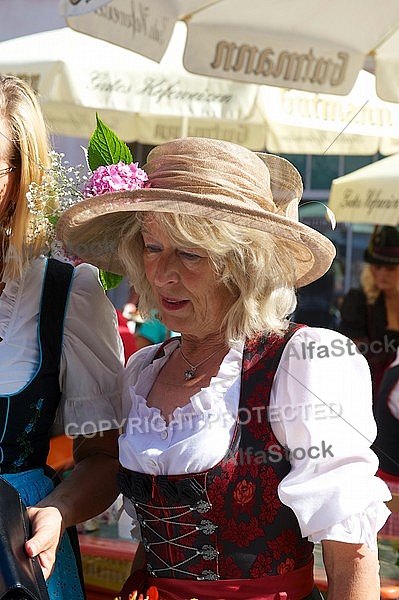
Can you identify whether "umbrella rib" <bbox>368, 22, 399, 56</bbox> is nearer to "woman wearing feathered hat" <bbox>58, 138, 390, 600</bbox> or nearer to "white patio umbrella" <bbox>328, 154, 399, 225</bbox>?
"white patio umbrella" <bbox>328, 154, 399, 225</bbox>

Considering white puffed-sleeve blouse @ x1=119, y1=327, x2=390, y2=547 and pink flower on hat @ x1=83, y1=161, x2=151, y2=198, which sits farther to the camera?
pink flower on hat @ x1=83, y1=161, x2=151, y2=198

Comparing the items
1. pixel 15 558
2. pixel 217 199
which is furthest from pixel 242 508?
pixel 217 199

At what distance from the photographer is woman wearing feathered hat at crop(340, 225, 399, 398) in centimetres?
492

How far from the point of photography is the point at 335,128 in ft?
17.5

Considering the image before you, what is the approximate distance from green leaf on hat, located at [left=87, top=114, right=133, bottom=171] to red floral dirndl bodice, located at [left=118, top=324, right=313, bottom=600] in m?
0.59

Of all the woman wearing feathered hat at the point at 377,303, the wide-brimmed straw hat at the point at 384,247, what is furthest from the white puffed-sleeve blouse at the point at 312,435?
the wide-brimmed straw hat at the point at 384,247

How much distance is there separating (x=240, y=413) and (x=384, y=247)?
391 cm

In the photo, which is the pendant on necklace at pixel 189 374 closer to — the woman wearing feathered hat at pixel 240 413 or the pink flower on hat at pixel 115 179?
the woman wearing feathered hat at pixel 240 413

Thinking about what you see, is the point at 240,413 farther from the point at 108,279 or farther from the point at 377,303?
the point at 377,303

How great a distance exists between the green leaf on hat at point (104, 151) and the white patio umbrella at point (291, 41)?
196 cm

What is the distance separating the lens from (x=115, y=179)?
173cm

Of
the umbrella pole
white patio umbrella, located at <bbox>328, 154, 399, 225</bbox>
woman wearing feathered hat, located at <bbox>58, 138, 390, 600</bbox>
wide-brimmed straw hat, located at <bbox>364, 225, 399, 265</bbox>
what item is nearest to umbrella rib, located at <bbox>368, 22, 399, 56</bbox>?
white patio umbrella, located at <bbox>328, 154, 399, 225</bbox>

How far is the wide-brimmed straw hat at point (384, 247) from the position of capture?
5156 millimetres

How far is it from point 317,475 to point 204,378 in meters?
0.33
